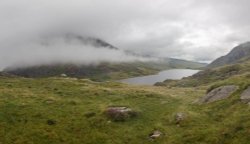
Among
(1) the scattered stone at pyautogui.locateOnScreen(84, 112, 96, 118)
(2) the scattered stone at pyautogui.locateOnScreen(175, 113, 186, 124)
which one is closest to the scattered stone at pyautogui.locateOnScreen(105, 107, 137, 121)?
(1) the scattered stone at pyautogui.locateOnScreen(84, 112, 96, 118)

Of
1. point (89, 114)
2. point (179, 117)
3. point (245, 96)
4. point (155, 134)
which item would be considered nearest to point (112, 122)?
point (89, 114)

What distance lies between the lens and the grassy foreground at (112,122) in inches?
1610

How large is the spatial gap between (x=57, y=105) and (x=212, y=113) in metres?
24.7

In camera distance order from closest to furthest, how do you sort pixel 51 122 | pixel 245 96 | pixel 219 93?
pixel 51 122, pixel 245 96, pixel 219 93

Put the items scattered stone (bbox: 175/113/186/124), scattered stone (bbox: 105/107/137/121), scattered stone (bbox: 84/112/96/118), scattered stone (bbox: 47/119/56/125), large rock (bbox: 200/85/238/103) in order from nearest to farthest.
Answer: scattered stone (bbox: 175/113/186/124) < scattered stone (bbox: 47/119/56/125) < scattered stone (bbox: 105/107/137/121) < scattered stone (bbox: 84/112/96/118) < large rock (bbox: 200/85/238/103)

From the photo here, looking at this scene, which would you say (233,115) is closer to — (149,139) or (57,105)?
(149,139)

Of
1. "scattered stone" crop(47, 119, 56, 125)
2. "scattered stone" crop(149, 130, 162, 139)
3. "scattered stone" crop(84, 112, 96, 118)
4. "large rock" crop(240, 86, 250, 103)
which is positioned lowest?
"scattered stone" crop(149, 130, 162, 139)

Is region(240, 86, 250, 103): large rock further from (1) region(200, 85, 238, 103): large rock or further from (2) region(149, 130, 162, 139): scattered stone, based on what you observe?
(2) region(149, 130, 162, 139): scattered stone

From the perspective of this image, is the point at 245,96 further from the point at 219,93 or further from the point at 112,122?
the point at 112,122

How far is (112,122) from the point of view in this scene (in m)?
47.3

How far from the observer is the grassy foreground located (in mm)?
40906

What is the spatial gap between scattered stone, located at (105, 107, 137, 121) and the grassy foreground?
35.9 inches

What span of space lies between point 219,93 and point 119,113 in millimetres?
17560

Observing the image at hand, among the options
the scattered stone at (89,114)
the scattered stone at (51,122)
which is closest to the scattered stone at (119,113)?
the scattered stone at (89,114)
